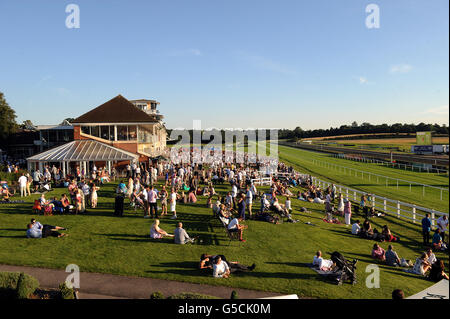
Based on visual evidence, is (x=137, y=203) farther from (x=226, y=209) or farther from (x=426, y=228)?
(x=426, y=228)

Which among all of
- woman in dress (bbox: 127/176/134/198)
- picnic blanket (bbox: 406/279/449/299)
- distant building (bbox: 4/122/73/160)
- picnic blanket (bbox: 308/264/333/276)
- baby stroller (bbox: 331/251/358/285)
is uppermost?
distant building (bbox: 4/122/73/160)

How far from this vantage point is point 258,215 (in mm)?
14789

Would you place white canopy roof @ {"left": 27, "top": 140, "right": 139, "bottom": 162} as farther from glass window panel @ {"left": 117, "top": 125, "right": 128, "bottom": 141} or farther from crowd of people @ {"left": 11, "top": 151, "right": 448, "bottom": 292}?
glass window panel @ {"left": 117, "top": 125, "right": 128, "bottom": 141}

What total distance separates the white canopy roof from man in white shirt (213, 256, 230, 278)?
69.9ft

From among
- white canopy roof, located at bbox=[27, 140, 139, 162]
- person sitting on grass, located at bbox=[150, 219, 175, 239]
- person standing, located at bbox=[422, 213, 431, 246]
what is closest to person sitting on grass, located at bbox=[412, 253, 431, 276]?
person standing, located at bbox=[422, 213, 431, 246]

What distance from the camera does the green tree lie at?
46.5 m

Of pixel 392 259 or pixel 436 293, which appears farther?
pixel 392 259

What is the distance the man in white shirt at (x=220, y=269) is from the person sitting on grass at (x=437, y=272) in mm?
6700

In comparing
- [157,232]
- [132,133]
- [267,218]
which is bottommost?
[267,218]

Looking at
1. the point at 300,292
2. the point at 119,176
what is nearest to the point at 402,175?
the point at 119,176

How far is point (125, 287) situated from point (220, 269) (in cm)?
261

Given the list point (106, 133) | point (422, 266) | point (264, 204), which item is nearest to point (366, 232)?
point (422, 266)

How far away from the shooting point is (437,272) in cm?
930
